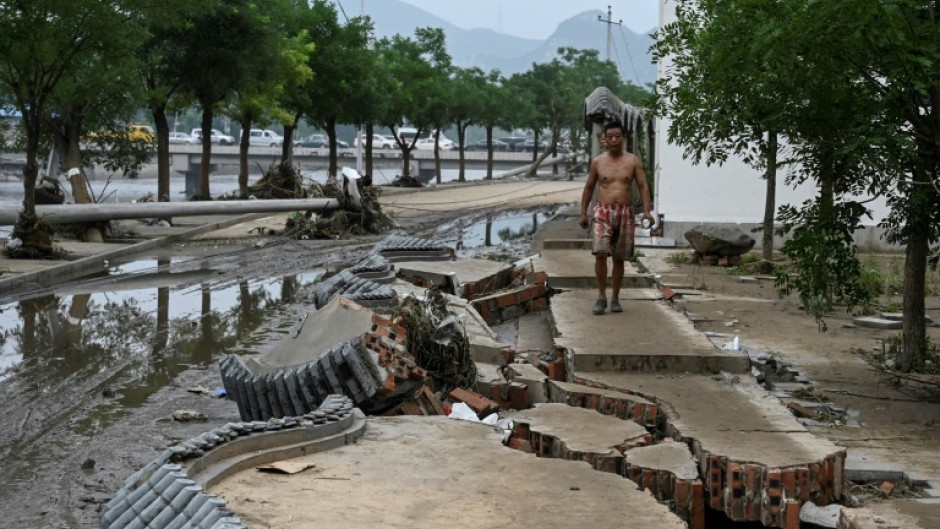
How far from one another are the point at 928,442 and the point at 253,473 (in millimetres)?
4498

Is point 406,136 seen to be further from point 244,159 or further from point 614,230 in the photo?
point 614,230

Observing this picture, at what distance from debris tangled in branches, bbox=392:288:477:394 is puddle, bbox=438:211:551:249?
16.8m

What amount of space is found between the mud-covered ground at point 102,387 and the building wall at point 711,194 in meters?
8.38

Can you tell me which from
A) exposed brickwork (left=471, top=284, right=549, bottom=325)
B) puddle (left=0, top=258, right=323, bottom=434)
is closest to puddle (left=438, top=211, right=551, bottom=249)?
puddle (left=0, top=258, right=323, bottom=434)

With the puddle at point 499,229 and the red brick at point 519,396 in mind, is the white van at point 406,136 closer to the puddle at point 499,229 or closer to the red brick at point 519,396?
the puddle at point 499,229

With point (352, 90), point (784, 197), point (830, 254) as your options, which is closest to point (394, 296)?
point (830, 254)

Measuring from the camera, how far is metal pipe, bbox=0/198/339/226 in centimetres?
A: 2405

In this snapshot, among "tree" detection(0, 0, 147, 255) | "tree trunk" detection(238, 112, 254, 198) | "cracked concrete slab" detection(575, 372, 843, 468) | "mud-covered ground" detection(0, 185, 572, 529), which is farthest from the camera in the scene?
"tree trunk" detection(238, 112, 254, 198)

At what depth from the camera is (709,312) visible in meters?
14.2

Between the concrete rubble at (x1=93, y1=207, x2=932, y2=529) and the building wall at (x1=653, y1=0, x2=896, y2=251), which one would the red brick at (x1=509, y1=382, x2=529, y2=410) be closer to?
the concrete rubble at (x1=93, y1=207, x2=932, y2=529)

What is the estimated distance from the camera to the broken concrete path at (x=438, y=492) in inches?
220

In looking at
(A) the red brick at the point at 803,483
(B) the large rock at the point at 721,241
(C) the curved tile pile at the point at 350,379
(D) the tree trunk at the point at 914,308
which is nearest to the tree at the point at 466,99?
(B) the large rock at the point at 721,241

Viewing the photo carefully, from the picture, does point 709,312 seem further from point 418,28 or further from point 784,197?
point 418,28

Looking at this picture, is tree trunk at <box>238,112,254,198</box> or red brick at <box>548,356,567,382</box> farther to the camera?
tree trunk at <box>238,112,254,198</box>
